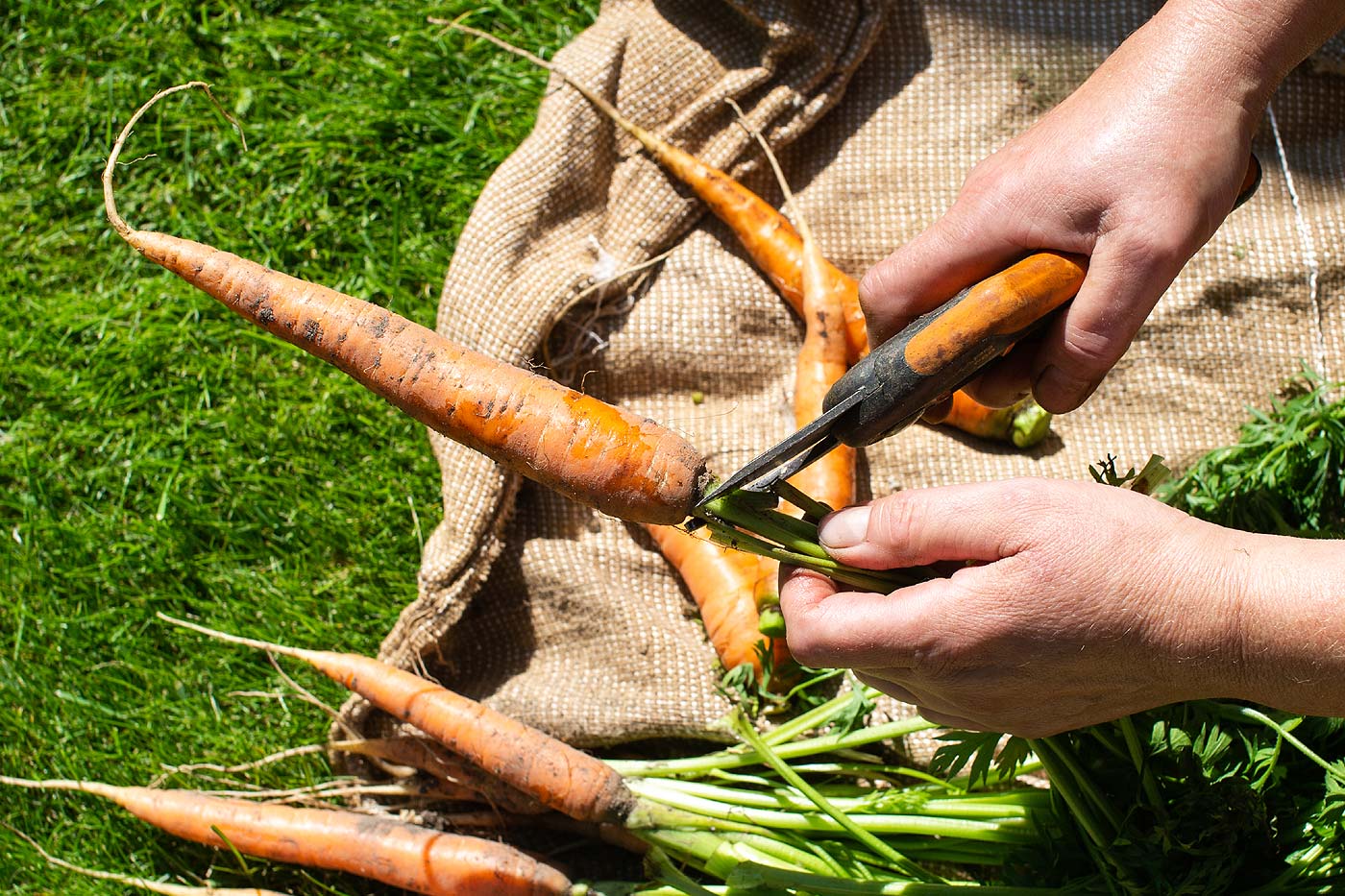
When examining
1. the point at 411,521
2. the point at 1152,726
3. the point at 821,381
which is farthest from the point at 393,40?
the point at 1152,726

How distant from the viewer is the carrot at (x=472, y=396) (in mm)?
1842

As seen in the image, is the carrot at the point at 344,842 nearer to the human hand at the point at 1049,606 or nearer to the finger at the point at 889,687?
the finger at the point at 889,687

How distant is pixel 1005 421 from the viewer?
2.56 metres

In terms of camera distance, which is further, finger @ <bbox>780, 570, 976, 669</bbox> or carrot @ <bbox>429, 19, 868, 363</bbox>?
carrot @ <bbox>429, 19, 868, 363</bbox>

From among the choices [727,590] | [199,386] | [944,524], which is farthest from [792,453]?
[199,386]

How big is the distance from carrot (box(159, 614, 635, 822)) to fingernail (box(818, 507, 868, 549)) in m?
0.99

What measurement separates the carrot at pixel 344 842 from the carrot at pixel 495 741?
0.17 meters

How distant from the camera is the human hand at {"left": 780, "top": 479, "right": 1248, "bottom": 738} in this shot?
1475 millimetres

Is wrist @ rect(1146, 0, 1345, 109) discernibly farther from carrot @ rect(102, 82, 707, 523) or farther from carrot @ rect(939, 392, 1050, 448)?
carrot @ rect(102, 82, 707, 523)

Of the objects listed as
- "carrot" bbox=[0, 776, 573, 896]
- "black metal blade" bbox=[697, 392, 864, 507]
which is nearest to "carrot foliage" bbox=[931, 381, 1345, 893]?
"black metal blade" bbox=[697, 392, 864, 507]

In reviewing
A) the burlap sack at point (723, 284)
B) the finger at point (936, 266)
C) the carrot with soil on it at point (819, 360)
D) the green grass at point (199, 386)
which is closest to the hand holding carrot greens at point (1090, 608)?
the finger at point (936, 266)

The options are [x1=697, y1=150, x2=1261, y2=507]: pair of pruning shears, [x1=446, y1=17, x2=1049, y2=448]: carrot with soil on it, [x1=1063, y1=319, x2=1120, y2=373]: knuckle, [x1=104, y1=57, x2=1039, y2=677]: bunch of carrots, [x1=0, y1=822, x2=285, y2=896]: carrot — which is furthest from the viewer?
[x1=446, y1=17, x2=1049, y2=448]: carrot with soil on it

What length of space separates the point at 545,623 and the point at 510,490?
367 mm

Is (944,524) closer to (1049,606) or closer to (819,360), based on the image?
(1049,606)
